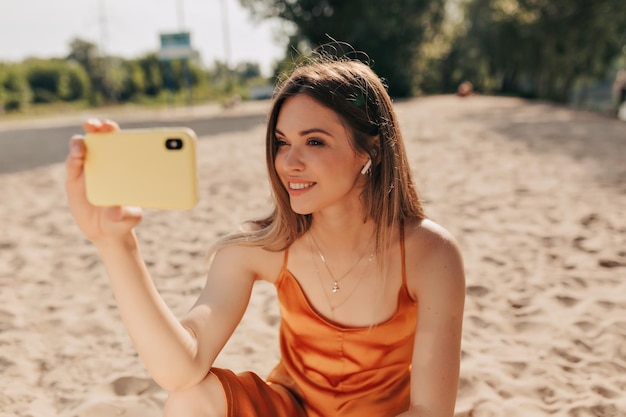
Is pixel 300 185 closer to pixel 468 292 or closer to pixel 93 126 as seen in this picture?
pixel 93 126

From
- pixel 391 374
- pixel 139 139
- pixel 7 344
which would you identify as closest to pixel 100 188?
pixel 139 139

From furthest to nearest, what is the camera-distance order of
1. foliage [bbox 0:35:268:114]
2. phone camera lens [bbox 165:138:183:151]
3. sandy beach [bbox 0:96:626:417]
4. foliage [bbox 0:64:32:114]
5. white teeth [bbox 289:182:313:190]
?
foliage [bbox 0:35:268:114] < foliage [bbox 0:64:32:114] < sandy beach [bbox 0:96:626:417] < white teeth [bbox 289:182:313:190] < phone camera lens [bbox 165:138:183:151]

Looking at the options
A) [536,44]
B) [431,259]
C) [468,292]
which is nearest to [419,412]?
[431,259]

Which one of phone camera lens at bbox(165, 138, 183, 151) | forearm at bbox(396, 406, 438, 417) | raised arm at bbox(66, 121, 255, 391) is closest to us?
phone camera lens at bbox(165, 138, 183, 151)

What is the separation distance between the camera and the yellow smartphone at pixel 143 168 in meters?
1.07

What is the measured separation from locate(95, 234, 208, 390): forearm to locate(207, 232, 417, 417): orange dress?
0.18 m

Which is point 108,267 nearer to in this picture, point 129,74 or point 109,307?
point 109,307

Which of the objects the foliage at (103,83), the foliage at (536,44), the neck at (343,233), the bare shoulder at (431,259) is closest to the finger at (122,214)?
the neck at (343,233)

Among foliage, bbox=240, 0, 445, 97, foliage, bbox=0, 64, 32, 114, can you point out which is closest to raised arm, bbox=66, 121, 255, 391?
foliage, bbox=240, 0, 445, 97

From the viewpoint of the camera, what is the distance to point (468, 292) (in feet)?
11.4

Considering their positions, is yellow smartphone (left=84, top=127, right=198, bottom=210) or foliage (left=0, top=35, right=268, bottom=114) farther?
foliage (left=0, top=35, right=268, bottom=114)

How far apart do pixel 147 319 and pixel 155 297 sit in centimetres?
6

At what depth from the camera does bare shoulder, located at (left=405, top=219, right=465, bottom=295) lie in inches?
63.1

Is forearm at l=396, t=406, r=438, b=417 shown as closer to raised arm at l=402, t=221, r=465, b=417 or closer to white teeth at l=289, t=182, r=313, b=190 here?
raised arm at l=402, t=221, r=465, b=417
